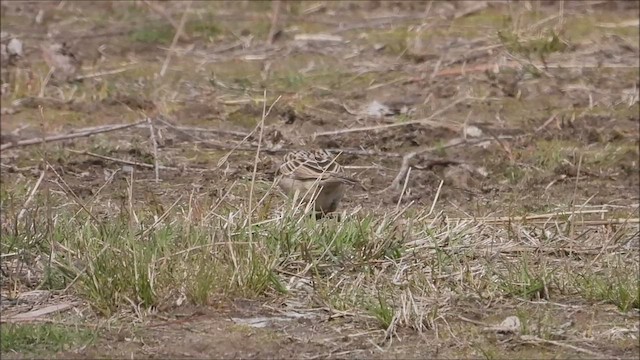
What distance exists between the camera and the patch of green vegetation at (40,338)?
5.71 m

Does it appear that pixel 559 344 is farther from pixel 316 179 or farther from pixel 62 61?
pixel 62 61

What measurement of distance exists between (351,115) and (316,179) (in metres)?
3.52

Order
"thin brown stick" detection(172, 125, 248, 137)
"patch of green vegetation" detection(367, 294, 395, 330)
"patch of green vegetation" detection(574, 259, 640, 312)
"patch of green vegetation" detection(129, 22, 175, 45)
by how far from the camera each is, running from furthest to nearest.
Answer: "patch of green vegetation" detection(129, 22, 175, 45), "thin brown stick" detection(172, 125, 248, 137), "patch of green vegetation" detection(574, 259, 640, 312), "patch of green vegetation" detection(367, 294, 395, 330)

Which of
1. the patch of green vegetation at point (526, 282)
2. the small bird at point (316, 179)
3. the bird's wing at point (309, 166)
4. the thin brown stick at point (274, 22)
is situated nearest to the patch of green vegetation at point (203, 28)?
the thin brown stick at point (274, 22)

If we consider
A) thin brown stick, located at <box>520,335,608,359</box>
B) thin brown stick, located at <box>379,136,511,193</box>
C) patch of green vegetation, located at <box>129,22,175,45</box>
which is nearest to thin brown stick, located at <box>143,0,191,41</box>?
patch of green vegetation, located at <box>129,22,175,45</box>

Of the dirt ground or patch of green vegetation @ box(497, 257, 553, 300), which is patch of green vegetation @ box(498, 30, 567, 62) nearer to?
the dirt ground

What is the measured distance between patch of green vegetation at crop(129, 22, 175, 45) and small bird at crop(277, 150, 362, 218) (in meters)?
5.80

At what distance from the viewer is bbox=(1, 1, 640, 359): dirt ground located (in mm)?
6078

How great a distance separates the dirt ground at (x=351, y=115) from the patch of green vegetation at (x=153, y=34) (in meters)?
0.02

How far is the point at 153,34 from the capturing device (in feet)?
45.5

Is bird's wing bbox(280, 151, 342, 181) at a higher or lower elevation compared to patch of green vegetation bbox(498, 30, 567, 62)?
higher

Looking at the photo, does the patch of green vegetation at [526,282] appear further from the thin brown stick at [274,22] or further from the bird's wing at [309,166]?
the thin brown stick at [274,22]

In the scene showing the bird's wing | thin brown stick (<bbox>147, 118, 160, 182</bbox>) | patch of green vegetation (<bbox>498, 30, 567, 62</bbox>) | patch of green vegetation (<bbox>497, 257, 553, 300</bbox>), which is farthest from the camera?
patch of green vegetation (<bbox>498, 30, 567, 62</bbox>)

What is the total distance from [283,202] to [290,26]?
22.5ft
